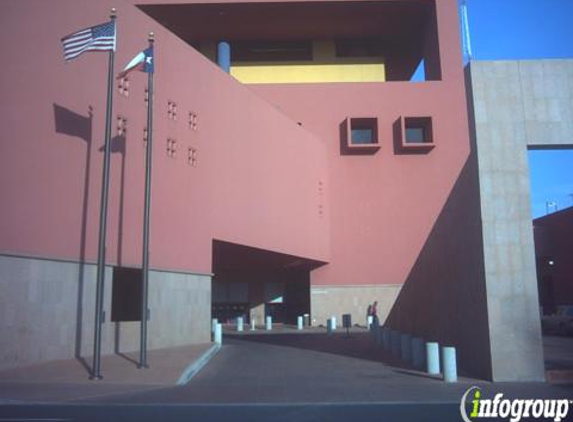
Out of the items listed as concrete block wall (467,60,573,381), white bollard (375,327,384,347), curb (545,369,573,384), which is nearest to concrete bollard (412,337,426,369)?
concrete block wall (467,60,573,381)

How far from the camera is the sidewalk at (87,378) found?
12.5 m

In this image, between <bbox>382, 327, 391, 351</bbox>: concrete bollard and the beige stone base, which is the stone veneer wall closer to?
<bbox>382, 327, 391, 351</bbox>: concrete bollard

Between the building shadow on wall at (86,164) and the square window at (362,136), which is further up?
the square window at (362,136)

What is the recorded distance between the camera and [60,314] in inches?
711

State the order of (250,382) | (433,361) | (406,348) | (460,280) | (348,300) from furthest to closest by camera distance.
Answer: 1. (348,300)
2. (406,348)
3. (460,280)
4. (433,361)
5. (250,382)

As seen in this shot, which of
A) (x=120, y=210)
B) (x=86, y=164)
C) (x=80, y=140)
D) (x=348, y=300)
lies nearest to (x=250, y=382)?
(x=120, y=210)

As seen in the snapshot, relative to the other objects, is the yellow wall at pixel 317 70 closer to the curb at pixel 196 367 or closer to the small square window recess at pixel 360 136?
the small square window recess at pixel 360 136

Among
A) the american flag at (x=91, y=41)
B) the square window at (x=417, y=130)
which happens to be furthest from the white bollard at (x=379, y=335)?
the square window at (x=417, y=130)

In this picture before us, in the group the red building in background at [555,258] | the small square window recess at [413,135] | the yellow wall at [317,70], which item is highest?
the yellow wall at [317,70]

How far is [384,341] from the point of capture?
23984mm

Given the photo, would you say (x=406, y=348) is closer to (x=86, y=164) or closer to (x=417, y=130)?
(x=86, y=164)

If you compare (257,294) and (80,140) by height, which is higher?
(80,140)

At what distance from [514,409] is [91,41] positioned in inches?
539

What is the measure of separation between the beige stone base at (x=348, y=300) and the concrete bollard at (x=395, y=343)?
60.1 feet
